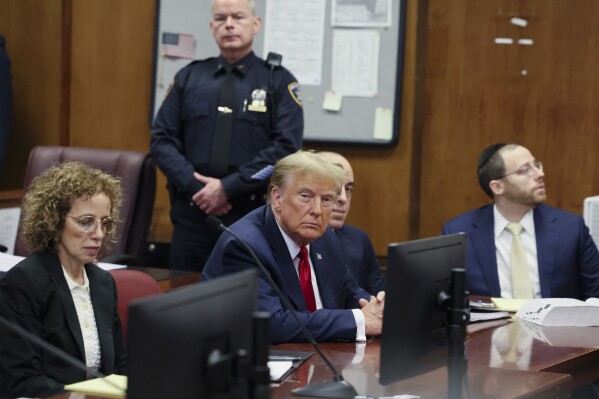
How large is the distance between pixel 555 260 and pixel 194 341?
115 inches

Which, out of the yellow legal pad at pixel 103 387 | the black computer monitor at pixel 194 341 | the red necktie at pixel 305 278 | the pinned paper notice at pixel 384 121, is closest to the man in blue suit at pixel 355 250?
the red necktie at pixel 305 278

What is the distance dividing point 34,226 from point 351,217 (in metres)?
2.98

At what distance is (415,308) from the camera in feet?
8.71

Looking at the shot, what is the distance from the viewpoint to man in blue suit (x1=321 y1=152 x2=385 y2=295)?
14.3 feet

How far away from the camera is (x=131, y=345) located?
1.85m

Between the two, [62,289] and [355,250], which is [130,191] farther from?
[62,289]

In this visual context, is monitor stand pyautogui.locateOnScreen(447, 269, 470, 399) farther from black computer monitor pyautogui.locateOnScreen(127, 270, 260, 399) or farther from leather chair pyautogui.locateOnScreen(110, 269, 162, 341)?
leather chair pyautogui.locateOnScreen(110, 269, 162, 341)

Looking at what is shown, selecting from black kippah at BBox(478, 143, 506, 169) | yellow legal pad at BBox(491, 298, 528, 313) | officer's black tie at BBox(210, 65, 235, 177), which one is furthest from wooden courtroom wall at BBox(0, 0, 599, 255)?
yellow legal pad at BBox(491, 298, 528, 313)

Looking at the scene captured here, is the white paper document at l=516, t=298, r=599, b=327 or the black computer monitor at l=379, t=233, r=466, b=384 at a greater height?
the black computer monitor at l=379, t=233, r=466, b=384

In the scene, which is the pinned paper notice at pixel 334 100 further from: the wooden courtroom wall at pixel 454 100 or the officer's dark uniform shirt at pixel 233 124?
the officer's dark uniform shirt at pixel 233 124

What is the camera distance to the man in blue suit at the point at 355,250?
4352 millimetres

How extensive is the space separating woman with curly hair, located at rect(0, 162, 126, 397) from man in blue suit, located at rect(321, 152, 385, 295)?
4.00 ft

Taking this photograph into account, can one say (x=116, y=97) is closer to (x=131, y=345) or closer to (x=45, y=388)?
(x=45, y=388)

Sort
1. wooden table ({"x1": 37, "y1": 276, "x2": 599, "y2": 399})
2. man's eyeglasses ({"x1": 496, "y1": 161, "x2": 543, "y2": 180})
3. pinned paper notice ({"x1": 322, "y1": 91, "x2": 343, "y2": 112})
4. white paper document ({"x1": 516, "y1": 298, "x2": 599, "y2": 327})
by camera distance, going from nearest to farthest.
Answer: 1. wooden table ({"x1": 37, "y1": 276, "x2": 599, "y2": 399})
2. white paper document ({"x1": 516, "y1": 298, "x2": 599, "y2": 327})
3. man's eyeglasses ({"x1": 496, "y1": 161, "x2": 543, "y2": 180})
4. pinned paper notice ({"x1": 322, "y1": 91, "x2": 343, "y2": 112})
